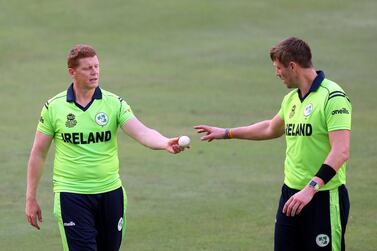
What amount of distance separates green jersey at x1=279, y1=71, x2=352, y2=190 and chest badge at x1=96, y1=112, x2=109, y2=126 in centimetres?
157

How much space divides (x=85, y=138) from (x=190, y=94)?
43.6ft

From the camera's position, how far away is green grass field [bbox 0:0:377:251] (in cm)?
1231

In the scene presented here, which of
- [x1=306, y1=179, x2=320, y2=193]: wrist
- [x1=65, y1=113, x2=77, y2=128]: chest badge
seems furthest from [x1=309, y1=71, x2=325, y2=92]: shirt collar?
[x1=65, y1=113, x2=77, y2=128]: chest badge

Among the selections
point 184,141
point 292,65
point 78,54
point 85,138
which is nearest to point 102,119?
point 85,138

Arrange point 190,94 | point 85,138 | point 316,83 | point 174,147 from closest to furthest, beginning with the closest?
point 316,83 → point 174,147 → point 85,138 → point 190,94

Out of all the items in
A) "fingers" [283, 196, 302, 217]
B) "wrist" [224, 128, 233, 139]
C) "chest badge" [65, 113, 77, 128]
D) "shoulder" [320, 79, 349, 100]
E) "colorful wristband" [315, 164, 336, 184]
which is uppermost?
"shoulder" [320, 79, 349, 100]

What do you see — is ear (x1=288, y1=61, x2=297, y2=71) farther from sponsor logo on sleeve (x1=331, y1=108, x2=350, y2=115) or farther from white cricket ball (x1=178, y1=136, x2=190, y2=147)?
white cricket ball (x1=178, y1=136, x2=190, y2=147)

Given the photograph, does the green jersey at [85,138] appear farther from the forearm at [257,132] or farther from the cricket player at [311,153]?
the cricket player at [311,153]

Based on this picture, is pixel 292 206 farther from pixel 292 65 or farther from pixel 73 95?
pixel 73 95

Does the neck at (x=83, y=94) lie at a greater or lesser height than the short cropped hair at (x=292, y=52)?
lesser

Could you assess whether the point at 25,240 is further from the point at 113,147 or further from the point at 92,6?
the point at 92,6

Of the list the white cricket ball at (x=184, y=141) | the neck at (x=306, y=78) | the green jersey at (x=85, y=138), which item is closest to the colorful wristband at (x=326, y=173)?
the neck at (x=306, y=78)

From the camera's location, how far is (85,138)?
27.2 feet

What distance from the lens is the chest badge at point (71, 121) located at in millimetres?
8281
